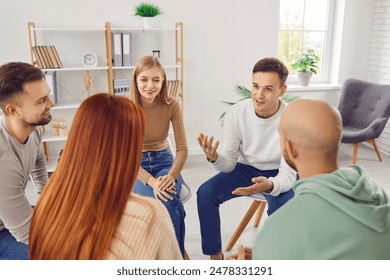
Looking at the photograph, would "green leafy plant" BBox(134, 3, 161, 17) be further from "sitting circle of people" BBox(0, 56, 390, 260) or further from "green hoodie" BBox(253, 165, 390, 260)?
"green hoodie" BBox(253, 165, 390, 260)

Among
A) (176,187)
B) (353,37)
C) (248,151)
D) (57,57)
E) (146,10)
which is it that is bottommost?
(176,187)

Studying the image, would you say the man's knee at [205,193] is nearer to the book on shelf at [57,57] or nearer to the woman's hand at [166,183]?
the woman's hand at [166,183]

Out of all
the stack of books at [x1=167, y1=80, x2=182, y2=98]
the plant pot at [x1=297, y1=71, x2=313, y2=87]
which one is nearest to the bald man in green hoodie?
the stack of books at [x1=167, y1=80, x2=182, y2=98]

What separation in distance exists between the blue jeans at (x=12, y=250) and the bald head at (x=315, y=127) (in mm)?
1147

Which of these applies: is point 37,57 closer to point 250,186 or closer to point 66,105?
point 66,105

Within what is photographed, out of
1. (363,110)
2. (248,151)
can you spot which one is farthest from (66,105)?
(363,110)

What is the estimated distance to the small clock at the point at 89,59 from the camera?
368 cm

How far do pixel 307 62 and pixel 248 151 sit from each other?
8.28 ft

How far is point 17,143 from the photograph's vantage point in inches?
62.3

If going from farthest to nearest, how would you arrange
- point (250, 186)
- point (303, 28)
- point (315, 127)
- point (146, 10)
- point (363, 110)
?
1. point (303, 28)
2. point (363, 110)
3. point (146, 10)
4. point (250, 186)
5. point (315, 127)

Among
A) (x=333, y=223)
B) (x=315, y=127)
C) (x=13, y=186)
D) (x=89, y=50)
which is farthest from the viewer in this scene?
(x=89, y=50)

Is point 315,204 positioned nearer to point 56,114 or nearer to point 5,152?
point 5,152
